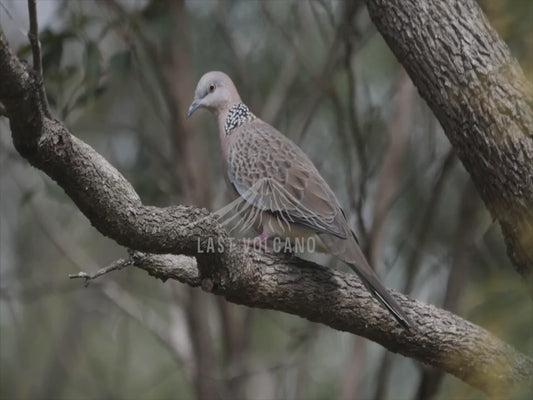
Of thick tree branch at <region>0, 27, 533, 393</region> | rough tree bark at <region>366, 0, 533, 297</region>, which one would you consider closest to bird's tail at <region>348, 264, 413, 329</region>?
thick tree branch at <region>0, 27, 533, 393</region>

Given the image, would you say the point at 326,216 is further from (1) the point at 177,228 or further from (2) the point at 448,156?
(2) the point at 448,156

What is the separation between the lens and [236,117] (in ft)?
16.8

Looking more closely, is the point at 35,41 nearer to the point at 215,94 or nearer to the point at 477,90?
the point at 477,90

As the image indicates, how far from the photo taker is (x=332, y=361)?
8625mm

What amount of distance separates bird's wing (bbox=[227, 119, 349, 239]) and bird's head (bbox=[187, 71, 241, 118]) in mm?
388

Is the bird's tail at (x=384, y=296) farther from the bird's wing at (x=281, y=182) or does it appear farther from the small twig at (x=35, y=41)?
the small twig at (x=35, y=41)

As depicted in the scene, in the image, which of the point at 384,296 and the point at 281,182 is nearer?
the point at 384,296

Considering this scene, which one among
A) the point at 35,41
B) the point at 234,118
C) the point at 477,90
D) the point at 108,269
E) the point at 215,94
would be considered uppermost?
the point at 215,94

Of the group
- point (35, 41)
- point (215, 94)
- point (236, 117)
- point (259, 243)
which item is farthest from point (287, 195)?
point (35, 41)

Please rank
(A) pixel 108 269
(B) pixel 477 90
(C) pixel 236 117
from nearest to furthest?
(A) pixel 108 269
(B) pixel 477 90
(C) pixel 236 117

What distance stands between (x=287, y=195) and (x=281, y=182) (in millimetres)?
112

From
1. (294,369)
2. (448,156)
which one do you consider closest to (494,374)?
(448,156)

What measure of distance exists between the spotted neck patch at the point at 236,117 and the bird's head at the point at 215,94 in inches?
2.7

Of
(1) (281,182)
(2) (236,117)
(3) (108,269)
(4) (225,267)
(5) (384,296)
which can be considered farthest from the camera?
(2) (236,117)
